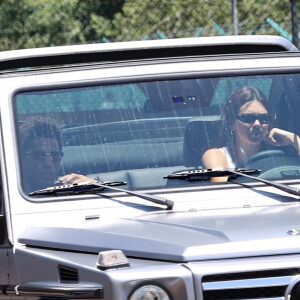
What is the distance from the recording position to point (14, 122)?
166 inches

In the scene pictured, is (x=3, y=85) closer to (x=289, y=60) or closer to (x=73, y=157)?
(x=73, y=157)

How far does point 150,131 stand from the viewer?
4234mm

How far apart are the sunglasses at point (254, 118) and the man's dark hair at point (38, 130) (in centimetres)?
76

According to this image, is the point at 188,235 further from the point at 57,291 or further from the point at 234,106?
the point at 234,106

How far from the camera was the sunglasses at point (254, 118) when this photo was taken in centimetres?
434

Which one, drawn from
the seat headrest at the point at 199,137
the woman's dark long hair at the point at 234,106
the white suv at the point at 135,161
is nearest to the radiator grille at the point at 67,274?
the white suv at the point at 135,161

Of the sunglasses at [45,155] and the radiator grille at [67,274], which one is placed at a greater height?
the sunglasses at [45,155]

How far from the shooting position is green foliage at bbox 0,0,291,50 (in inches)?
A: 489

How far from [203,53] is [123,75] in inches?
37.6

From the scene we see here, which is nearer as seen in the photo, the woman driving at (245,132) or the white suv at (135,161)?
the white suv at (135,161)

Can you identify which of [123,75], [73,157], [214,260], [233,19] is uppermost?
[233,19]

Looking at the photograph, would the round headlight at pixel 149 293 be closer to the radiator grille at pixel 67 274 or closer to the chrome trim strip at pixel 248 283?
the chrome trim strip at pixel 248 283

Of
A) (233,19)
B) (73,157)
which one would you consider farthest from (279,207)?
(233,19)

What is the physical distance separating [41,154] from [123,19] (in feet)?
29.9
